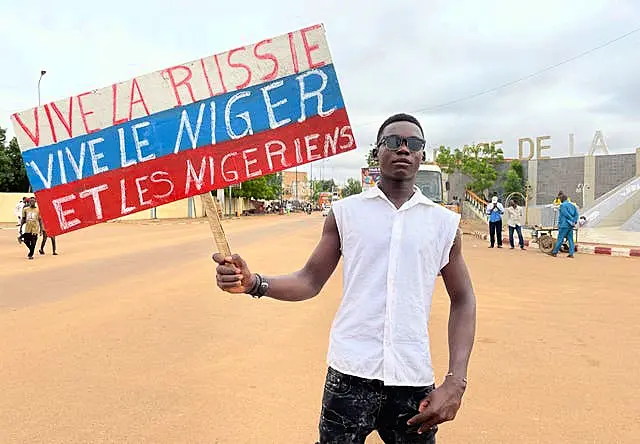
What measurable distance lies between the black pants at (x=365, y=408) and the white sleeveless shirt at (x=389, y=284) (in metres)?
0.05

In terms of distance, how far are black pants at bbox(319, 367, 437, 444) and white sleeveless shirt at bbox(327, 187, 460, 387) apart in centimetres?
5

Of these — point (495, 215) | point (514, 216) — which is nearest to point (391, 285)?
point (514, 216)

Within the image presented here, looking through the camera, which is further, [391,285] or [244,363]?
[244,363]

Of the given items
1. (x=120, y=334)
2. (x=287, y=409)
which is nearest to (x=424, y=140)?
(x=287, y=409)

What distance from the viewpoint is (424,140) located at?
2117 mm

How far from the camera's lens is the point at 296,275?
2.19 m

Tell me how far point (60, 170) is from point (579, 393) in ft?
12.2

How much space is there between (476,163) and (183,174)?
126 ft

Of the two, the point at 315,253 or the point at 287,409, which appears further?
the point at 287,409

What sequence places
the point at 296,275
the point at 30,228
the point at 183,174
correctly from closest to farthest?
the point at 296,275, the point at 183,174, the point at 30,228

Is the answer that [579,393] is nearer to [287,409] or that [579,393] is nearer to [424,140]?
[287,409]

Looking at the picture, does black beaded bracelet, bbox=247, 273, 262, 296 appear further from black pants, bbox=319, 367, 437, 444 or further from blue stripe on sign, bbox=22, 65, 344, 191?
blue stripe on sign, bbox=22, 65, 344, 191

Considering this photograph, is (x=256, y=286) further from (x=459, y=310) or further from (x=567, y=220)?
(x=567, y=220)

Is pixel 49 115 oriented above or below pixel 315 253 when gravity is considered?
above
